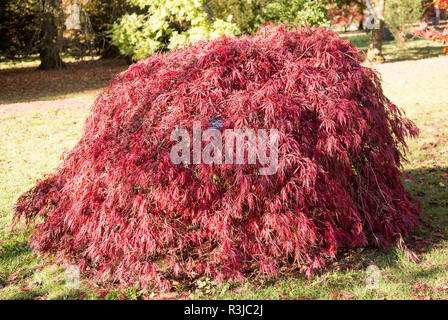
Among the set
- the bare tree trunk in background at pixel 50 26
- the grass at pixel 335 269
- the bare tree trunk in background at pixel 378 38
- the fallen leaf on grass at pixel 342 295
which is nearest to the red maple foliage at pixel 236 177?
the grass at pixel 335 269

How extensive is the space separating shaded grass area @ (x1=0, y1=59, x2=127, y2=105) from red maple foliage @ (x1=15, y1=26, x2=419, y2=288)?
1120 centimetres

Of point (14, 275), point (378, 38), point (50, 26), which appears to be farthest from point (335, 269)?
point (378, 38)

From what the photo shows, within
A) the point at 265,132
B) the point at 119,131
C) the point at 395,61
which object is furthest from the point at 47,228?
the point at 395,61

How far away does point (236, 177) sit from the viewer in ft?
12.4

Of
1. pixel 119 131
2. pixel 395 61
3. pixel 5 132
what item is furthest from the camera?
pixel 395 61

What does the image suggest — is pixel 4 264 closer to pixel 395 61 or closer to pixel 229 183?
pixel 229 183

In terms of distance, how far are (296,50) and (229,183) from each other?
1.69 metres

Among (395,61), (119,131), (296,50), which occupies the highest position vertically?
(296,50)

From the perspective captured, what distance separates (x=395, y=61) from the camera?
21297 mm

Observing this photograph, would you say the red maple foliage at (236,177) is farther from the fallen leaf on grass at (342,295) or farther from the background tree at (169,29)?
the background tree at (169,29)

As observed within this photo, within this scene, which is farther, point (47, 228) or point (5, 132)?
point (5, 132)

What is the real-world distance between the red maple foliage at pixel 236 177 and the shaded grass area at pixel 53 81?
11201mm

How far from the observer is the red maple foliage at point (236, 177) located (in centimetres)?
385

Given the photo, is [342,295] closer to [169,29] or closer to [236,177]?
[236,177]
